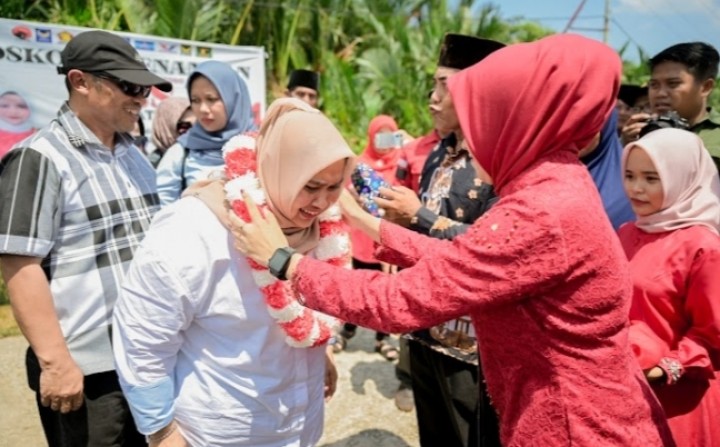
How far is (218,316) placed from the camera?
154 centimetres

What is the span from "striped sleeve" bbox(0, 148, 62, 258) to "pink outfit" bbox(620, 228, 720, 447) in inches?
78.3

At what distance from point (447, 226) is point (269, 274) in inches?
32.8

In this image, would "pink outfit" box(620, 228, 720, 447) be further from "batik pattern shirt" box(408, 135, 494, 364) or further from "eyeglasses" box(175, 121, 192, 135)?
"eyeglasses" box(175, 121, 192, 135)

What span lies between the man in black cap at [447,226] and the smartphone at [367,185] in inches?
1.8

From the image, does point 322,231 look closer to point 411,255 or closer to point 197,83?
point 411,255

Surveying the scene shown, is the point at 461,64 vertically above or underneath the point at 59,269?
above

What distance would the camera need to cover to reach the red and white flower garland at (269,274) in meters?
1.51

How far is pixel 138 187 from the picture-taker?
2131mm

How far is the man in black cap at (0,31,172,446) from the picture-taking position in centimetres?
167

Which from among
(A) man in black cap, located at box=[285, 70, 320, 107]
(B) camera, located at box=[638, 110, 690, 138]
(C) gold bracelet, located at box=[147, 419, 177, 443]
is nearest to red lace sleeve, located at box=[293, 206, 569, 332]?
(C) gold bracelet, located at box=[147, 419, 177, 443]

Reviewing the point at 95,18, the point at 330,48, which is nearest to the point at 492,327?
the point at 95,18

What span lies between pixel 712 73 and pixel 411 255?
8.13ft

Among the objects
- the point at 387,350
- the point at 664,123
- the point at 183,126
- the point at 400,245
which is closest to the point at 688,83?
the point at 664,123

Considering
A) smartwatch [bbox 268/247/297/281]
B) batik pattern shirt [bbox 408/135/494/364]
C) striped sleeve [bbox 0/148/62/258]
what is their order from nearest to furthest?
smartwatch [bbox 268/247/297/281]
striped sleeve [bbox 0/148/62/258]
batik pattern shirt [bbox 408/135/494/364]
